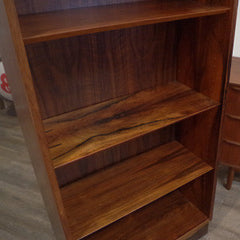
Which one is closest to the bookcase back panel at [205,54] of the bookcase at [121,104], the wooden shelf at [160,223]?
the bookcase at [121,104]

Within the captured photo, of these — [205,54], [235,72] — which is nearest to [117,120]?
[205,54]

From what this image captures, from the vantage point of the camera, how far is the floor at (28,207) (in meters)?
1.45

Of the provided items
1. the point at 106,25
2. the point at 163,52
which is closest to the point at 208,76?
the point at 163,52

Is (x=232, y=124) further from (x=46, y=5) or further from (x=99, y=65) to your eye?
(x=46, y=5)

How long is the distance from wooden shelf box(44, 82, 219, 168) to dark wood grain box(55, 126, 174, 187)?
214mm

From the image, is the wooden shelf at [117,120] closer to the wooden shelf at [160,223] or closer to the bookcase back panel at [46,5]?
the bookcase back panel at [46,5]

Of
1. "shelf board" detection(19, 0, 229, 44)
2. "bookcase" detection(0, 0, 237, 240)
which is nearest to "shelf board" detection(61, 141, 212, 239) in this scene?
"bookcase" detection(0, 0, 237, 240)

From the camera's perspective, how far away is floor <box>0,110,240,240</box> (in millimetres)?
1451

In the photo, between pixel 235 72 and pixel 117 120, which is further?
pixel 235 72

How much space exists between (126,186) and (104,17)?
694mm

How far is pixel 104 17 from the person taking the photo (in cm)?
81

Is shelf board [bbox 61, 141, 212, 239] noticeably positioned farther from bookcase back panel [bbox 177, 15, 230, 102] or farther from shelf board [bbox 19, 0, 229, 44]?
shelf board [bbox 19, 0, 229, 44]

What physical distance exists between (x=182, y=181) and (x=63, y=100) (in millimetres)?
610

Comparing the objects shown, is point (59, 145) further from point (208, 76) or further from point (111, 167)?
point (208, 76)
